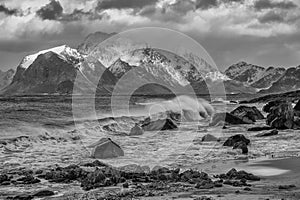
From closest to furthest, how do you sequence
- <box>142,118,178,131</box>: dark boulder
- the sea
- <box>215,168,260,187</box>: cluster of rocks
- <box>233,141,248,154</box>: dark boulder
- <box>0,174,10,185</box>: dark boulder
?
<box>215,168,260,187</box>: cluster of rocks
<box>0,174,10,185</box>: dark boulder
the sea
<box>233,141,248,154</box>: dark boulder
<box>142,118,178,131</box>: dark boulder

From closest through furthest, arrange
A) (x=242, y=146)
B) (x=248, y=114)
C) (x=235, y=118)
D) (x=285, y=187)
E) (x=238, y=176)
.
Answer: (x=285, y=187) → (x=238, y=176) → (x=242, y=146) → (x=235, y=118) → (x=248, y=114)

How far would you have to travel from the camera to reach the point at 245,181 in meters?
15.6

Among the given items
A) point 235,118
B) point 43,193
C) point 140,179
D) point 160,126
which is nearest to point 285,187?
point 140,179

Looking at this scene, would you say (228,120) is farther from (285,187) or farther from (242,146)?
(285,187)

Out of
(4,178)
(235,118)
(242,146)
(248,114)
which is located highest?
(248,114)

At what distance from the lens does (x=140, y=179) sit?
16391 millimetres

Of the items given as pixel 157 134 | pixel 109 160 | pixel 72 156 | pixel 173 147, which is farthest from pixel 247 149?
pixel 157 134

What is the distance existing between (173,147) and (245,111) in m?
22.4

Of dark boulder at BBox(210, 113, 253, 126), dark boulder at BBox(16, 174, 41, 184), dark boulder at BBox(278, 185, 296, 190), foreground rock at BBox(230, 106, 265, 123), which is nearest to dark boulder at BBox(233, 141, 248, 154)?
dark boulder at BBox(278, 185, 296, 190)

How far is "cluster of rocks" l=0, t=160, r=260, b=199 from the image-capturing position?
14.8m

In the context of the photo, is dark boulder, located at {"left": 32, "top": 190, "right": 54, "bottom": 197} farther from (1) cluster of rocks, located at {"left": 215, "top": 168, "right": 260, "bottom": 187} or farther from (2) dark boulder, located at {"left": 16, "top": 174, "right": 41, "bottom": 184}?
(1) cluster of rocks, located at {"left": 215, "top": 168, "right": 260, "bottom": 187}

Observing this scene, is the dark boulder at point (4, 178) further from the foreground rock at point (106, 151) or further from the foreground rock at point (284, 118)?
the foreground rock at point (284, 118)

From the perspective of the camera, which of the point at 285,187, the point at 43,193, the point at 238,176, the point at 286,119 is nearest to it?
the point at 43,193

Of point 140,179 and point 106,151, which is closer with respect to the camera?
point 140,179
